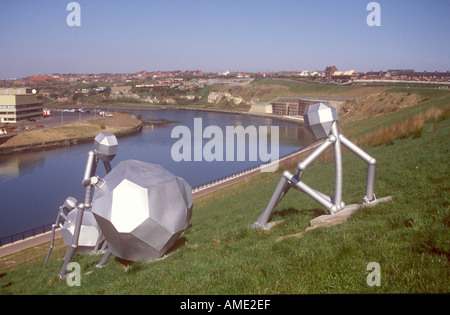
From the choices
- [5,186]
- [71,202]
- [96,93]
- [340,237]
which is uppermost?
[96,93]

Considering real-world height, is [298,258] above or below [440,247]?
below

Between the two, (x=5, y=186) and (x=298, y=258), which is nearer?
(x=298, y=258)

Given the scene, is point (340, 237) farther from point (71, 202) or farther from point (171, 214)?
point (71, 202)

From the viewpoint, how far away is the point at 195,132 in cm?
7975

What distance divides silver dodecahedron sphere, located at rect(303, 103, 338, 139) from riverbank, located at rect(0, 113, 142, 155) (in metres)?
62.7

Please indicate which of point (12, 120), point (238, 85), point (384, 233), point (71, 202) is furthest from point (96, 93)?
point (384, 233)

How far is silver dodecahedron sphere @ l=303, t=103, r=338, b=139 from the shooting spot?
9.45 m

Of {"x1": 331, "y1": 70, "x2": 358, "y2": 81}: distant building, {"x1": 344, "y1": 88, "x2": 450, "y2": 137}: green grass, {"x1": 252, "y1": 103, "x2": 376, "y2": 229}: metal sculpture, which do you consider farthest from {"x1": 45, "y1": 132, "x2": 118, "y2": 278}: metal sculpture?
{"x1": 331, "y1": 70, "x2": 358, "y2": 81}: distant building

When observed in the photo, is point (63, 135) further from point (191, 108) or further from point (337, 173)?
point (191, 108)

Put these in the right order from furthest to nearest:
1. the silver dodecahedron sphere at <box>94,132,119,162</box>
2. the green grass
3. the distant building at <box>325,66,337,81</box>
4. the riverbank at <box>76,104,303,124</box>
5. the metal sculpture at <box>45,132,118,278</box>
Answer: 1. the distant building at <box>325,66,337,81</box>
2. the riverbank at <box>76,104,303,124</box>
3. the green grass
4. the silver dodecahedron sphere at <box>94,132,119,162</box>
5. the metal sculpture at <box>45,132,118,278</box>

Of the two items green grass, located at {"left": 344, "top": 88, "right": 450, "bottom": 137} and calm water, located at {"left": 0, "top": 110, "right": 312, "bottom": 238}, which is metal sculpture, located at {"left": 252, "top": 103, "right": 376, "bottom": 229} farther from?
green grass, located at {"left": 344, "top": 88, "right": 450, "bottom": 137}

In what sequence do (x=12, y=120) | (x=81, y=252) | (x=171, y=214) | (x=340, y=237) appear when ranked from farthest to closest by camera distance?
(x=12, y=120) < (x=81, y=252) < (x=171, y=214) < (x=340, y=237)

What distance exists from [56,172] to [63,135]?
30.5 meters

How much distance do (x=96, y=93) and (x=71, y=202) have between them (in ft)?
536
